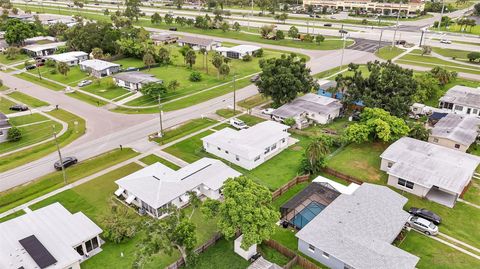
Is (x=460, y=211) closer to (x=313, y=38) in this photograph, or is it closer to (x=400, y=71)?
(x=400, y=71)

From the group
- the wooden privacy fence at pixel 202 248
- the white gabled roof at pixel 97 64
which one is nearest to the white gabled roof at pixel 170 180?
the wooden privacy fence at pixel 202 248

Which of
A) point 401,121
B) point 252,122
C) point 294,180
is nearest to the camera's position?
point 294,180

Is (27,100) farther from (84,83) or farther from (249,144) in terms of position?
(249,144)

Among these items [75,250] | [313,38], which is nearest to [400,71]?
[75,250]

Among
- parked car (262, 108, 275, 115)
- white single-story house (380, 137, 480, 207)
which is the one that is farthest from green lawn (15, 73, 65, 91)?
white single-story house (380, 137, 480, 207)

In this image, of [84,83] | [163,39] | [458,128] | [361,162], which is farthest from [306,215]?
[163,39]

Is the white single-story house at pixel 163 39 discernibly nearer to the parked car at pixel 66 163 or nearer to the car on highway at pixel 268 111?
the car on highway at pixel 268 111

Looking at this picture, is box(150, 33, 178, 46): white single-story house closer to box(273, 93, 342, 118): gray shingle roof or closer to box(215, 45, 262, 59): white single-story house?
box(215, 45, 262, 59): white single-story house
